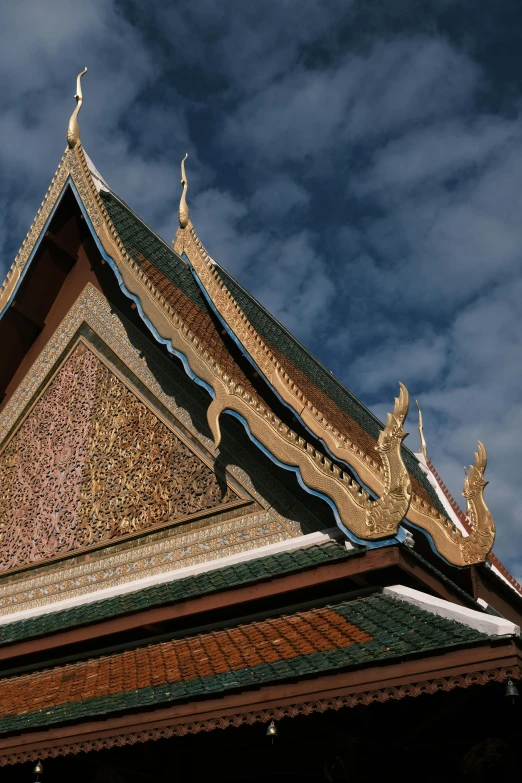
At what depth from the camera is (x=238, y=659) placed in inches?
183

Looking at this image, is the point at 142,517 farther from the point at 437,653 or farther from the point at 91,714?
the point at 437,653

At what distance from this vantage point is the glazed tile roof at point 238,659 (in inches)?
161

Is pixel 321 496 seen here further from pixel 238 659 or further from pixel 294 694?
pixel 294 694

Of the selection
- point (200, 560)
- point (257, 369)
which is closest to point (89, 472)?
point (200, 560)

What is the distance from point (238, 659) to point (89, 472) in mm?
2993

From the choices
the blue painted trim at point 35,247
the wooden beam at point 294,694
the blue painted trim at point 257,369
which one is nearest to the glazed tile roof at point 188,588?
the blue painted trim at point 257,369

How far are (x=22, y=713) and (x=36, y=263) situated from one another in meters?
4.38

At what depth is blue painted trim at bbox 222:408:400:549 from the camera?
4.98 meters

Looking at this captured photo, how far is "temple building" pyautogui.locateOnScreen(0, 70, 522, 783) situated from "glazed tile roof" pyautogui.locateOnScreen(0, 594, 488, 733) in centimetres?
2

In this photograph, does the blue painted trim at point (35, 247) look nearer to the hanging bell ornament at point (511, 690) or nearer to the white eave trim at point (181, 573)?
the white eave trim at point (181, 573)

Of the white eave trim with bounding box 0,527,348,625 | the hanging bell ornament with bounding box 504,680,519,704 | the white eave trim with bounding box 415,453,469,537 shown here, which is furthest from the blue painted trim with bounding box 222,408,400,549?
the white eave trim with bounding box 415,453,469,537

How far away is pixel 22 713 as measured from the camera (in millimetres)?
4953

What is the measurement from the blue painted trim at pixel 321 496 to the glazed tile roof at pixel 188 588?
8 cm

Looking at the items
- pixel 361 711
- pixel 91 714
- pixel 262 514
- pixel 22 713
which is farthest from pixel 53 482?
pixel 361 711
